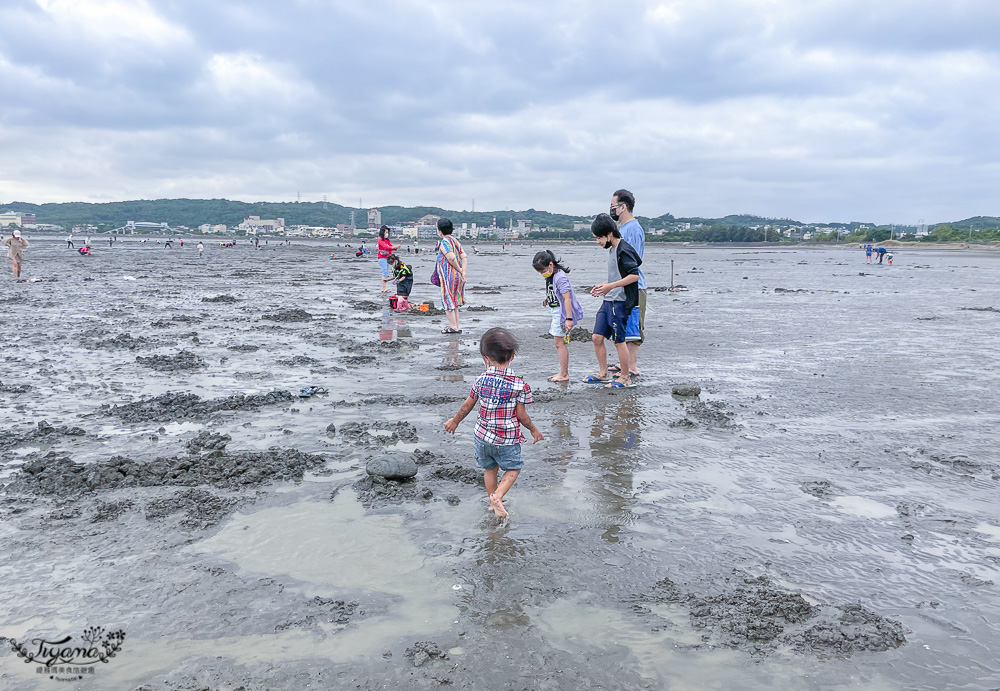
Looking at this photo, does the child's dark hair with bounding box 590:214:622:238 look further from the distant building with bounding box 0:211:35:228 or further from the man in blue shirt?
the distant building with bounding box 0:211:35:228

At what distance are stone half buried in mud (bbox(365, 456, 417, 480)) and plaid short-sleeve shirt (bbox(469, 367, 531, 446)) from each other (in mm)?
791

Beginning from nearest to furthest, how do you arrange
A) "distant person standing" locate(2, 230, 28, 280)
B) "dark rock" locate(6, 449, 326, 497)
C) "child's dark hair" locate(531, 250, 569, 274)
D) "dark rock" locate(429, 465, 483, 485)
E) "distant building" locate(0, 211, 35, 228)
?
"dark rock" locate(6, 449, 326, 497) → "dark rock" locate(429, 465, 483, 485) → "child's dark hair" locate(531, 250, 569, 274) → "distant person standing" locate(2, 230, 28, 280) → "distant building" locate(0, 211, 35, 228)

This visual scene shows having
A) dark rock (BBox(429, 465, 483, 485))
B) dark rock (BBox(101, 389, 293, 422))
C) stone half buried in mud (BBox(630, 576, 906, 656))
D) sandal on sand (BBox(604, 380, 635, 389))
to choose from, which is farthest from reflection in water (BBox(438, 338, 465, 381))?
stone half buried in mud (BBox(630, 576, 906, 656))

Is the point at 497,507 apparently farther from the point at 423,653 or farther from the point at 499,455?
the point at 423,653

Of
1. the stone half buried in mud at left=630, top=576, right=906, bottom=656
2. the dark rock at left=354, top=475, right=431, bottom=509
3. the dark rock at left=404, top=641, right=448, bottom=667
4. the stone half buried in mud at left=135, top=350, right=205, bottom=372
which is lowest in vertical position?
the dark rock at left=404, top=641, right=448, bottom=667

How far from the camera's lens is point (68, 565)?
3857 mm

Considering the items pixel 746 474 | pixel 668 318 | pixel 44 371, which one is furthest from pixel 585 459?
pixel 668 318

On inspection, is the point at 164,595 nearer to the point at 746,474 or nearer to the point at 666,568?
the point at 666,568

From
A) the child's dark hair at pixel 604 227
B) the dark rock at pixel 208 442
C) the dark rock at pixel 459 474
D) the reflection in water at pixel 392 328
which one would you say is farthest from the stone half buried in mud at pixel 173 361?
the child's dark hair at pixel 604 227

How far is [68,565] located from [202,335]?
9.18 metres

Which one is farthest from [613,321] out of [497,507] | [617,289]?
[497,507]

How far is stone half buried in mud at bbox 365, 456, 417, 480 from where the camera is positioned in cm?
507

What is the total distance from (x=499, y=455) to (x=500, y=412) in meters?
0.30
